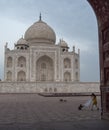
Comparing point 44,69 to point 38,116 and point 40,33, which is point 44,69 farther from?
point 38,116

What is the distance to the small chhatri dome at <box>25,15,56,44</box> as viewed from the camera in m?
39.2

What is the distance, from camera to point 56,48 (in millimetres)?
37031

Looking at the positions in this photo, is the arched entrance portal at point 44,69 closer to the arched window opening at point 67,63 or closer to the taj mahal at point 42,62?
the taj mahal at point 42,62

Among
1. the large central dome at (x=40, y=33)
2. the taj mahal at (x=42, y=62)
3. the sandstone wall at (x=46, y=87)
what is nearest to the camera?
the sandstone wall at (x=46, y=87)

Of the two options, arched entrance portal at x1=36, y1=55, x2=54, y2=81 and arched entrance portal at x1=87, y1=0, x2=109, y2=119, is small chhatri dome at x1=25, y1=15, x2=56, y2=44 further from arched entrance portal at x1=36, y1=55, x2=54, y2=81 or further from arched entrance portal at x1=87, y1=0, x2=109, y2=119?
arched entrance portal at x1=87, y1=0, x2=109, y2=119

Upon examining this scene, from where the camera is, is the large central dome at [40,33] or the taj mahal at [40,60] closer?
the taj mahal at [40,60]

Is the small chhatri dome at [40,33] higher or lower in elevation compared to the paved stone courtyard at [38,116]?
higher

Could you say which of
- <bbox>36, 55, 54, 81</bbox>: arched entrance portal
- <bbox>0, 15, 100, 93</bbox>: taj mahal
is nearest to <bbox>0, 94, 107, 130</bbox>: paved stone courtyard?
<bbox>0, 15, 100, 93</bbox>: taj mahal

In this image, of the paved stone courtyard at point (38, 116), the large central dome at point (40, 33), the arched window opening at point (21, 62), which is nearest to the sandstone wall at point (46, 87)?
the arched window opening at point (21, 62)

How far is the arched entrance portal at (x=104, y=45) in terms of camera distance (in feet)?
22.5

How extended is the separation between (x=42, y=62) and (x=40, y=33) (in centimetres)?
465

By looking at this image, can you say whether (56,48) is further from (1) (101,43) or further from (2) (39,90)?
(1) (101,43)

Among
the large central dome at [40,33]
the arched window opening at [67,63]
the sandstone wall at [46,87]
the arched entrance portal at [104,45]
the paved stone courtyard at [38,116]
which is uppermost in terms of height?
the large central dome at [40,33]

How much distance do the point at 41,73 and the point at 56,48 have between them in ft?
15.6
